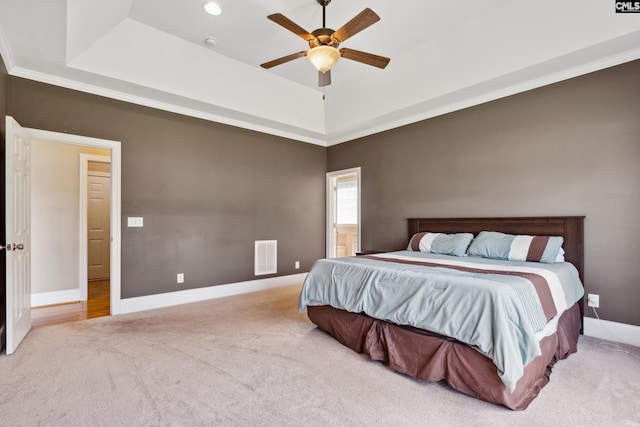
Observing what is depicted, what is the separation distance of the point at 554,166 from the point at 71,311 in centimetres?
598

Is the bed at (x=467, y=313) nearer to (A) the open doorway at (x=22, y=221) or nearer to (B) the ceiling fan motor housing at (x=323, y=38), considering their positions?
(B) the ceiling fan motor housing at (x=323, y=38)

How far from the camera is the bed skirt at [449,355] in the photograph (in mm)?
1879

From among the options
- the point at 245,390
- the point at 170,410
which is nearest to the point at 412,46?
the point at 245,390

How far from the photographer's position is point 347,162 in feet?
18.4

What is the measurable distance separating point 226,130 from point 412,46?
9.41 feet

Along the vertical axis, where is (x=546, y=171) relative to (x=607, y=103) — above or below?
below

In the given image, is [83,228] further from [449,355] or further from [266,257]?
[449,355]

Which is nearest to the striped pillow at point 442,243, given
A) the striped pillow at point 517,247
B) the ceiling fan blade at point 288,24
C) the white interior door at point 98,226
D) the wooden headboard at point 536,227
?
the striped pillow at point 517,247

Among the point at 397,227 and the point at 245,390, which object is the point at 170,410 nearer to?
the point at 245,390

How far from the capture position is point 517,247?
122 inches

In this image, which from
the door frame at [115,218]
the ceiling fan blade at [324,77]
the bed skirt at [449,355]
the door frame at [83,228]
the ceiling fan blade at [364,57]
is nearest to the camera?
the bed skirt at [449,355]

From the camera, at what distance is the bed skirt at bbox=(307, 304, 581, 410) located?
1879 mm

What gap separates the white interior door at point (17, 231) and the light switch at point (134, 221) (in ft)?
3.08

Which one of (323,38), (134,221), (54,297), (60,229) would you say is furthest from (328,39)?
(54,297)
